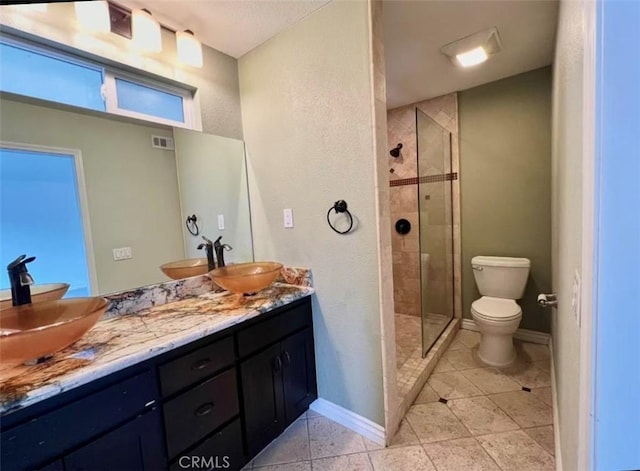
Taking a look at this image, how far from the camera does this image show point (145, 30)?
1.46 metres

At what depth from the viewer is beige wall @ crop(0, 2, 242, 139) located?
1232 millimetres

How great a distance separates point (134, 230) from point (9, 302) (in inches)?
22.0

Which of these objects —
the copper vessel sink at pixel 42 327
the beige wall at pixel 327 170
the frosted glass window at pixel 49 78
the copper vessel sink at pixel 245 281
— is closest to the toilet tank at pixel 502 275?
the beige wall at pixel 327 170

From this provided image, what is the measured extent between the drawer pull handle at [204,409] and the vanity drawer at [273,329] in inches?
9.5

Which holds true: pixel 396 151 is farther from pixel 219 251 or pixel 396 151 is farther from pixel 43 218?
pixel 43 218

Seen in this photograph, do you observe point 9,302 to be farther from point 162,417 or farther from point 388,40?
point 388,40

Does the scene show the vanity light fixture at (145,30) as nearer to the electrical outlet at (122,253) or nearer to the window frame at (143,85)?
the window frame at (143,85)

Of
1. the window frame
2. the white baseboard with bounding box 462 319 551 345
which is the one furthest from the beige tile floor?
the window frame

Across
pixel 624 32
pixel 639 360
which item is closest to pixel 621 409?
pixel 639 360

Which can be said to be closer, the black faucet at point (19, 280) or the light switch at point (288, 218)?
the black faucet at point (19, 280)

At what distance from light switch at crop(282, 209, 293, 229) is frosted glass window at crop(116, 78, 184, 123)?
85 centimetres

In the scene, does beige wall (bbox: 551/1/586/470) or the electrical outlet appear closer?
beige wall (bbox: 551/1/586/470)

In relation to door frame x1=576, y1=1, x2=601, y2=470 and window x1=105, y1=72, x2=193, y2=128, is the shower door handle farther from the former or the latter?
window x1=105, y1=72, x2=193, y2=128

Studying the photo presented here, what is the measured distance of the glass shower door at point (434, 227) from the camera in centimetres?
256
